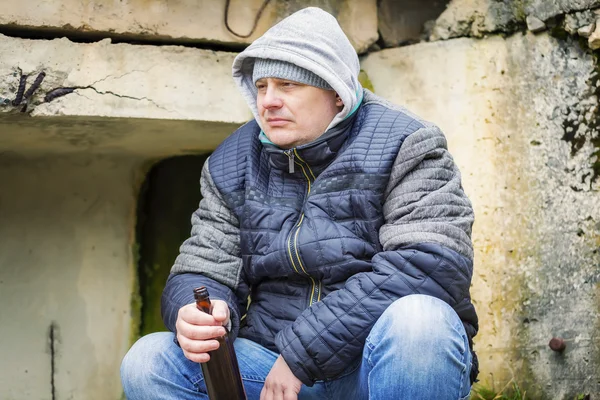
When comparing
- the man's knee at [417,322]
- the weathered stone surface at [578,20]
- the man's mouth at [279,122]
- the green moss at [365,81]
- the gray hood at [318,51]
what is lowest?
the man's knee at [417,322]

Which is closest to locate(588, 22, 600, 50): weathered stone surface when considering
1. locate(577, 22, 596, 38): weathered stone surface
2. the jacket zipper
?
locate(577, 22, 596, 38): weathered stone surface

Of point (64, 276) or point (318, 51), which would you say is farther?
point (64, 276)

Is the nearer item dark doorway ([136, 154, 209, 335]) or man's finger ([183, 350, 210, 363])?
man's finger ([183, 350, 210, 363])

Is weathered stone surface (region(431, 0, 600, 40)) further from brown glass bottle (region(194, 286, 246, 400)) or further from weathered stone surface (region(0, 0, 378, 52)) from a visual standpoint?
brown glass bottle (region(194, 286, 246, 400))

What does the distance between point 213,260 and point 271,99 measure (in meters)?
0.45

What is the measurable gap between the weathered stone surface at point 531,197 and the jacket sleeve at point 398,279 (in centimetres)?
76

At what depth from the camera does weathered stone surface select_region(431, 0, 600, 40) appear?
258cm

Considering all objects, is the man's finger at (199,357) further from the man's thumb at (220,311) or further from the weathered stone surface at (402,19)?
the weathered stone surface at (402,19)

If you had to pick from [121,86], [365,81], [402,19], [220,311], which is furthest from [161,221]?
[220,311]

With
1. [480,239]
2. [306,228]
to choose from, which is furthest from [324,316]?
[480,239]

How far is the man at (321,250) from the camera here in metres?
1.80

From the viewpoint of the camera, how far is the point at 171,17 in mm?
2670

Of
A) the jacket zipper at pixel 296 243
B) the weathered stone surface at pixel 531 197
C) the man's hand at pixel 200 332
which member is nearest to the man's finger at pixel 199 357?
the man's hand at pixel 200 332

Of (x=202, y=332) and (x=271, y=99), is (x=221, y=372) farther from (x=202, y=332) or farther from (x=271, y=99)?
(x=271, y=99)
